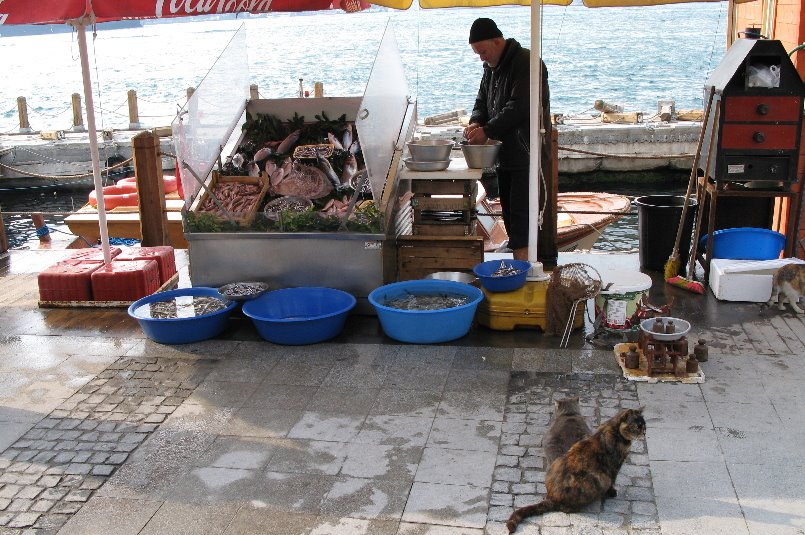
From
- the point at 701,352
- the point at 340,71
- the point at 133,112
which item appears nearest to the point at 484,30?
the point at 701,352

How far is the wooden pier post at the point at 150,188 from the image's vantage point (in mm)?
8695

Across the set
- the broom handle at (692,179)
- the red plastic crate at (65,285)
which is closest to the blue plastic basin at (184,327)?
the red plastic crate at (65,285)

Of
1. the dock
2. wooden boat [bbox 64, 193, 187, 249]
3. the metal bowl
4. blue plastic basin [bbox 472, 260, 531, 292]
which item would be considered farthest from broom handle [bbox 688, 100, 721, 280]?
wooden boat [bbox 64, 193, 187, 249]

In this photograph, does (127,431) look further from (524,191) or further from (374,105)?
(524,191)

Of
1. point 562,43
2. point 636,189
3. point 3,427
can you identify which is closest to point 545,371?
point 3,427

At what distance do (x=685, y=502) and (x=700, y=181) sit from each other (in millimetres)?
4500

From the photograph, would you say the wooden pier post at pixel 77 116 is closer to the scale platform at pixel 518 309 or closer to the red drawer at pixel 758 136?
the scale platform at pixel 518 309

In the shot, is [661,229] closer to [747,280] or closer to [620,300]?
[747,280]

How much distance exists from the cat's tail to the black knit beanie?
449cm

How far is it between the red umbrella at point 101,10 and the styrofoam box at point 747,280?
4518 mm

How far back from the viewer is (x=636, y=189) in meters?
23.2

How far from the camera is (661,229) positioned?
311 inches

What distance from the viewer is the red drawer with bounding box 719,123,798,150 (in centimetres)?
712

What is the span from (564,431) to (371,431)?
1229mm
